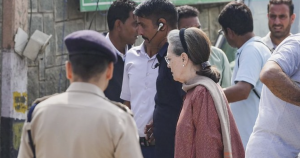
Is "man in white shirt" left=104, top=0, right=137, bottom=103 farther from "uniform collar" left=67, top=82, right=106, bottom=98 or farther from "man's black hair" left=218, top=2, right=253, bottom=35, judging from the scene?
"uniform collar" left=67, top=82, right=106, bottom=98

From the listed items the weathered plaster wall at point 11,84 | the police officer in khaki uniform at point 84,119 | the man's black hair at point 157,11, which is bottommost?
the weathered plaster wall at point 11,84

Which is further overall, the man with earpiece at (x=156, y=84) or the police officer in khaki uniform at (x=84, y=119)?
the man with earpiece at (x=156, y=84)

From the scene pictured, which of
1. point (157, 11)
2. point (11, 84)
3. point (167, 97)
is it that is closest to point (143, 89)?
point (167, 97)

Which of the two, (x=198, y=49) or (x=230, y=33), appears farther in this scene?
(x=230, y=33)

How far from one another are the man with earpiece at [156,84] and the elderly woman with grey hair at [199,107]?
393 mm

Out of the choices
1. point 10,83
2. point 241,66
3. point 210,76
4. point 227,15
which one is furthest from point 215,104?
point 10,83

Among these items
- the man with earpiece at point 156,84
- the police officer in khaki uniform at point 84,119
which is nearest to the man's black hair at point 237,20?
the man with earpiece at point 156,84

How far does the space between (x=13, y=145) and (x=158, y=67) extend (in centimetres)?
328

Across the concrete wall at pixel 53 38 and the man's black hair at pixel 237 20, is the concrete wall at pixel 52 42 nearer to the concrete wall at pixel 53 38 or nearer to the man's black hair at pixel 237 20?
the concrete wall at pixel 53 38

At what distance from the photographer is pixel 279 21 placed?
6.81 m

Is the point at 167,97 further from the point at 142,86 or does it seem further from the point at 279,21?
the point at 279,21

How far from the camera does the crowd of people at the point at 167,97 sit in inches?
113

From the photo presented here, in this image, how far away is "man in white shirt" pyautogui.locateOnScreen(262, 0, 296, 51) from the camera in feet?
22.2

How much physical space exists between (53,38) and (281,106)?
185 inches
